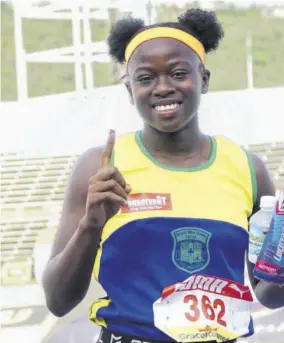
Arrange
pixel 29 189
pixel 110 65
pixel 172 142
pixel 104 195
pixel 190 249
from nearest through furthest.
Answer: pixel 104 195
pixel 190 249
pixel 172 142
pixel 110 65
pixel 29 189

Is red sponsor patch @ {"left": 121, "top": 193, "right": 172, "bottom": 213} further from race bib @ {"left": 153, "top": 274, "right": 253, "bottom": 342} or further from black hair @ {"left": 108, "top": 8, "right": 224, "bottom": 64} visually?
black hair @ {"left": 108, "top": 8, "right": 224, "bottom": 64}

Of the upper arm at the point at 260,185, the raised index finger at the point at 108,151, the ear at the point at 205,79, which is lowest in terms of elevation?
the upper arm at the point at 260,185

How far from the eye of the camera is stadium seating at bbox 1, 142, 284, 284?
310 centimetres

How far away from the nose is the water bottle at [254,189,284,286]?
301mm

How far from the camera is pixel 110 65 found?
10.1ft

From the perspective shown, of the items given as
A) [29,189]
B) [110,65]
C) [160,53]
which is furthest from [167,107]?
[29,189]

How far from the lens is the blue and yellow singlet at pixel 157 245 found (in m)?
1.38

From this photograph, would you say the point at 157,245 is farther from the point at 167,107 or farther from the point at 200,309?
the point at 167,107

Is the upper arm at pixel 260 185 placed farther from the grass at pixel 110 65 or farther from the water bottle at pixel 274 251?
the grass at pixel 110 65

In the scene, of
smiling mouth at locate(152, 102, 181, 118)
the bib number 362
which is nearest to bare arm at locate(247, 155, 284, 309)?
the bib number 362

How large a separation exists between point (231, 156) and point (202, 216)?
0.58 ft

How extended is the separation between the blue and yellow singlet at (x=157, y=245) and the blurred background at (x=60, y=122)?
5.11ft

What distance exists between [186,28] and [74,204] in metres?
0.45

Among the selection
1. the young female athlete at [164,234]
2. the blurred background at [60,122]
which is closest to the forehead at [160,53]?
the young female athlete at [164,234]
